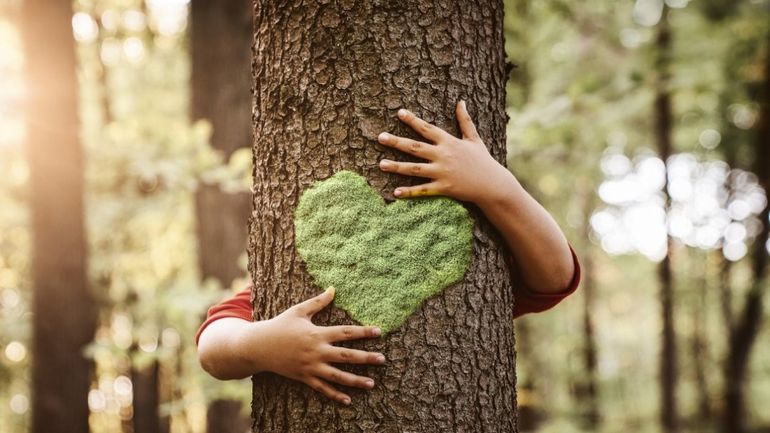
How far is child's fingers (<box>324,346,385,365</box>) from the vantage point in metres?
1.46

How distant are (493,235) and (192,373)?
3.18m

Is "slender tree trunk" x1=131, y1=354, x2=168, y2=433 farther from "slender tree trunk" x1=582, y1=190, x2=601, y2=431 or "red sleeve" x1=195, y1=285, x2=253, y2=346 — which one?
"red sleeve" x1=195, y1=285, x2=253, y2=346

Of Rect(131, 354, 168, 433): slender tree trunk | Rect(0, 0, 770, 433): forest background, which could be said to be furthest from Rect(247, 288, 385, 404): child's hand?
Rect(131, 354, 168, 433): slender tree trunk

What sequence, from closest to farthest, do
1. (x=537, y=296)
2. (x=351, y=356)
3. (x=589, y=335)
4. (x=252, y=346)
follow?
1. (x=351, y=356)
2. (x=252, y=346)
3. (x=537, y=296)
4. (x=589, y=335)

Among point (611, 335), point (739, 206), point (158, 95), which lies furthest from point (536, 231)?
point (611, 335)

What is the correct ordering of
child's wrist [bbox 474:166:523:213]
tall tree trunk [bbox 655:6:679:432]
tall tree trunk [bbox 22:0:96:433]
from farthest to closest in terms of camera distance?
tall tree trunk [bbox 655:6:679:432], tall tree trunk [bbox 22:0:96:433], child's wrist [bbox 474:166:523:213]

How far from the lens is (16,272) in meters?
12.0

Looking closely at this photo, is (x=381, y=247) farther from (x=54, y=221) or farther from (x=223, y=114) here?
(x=54, y=221)

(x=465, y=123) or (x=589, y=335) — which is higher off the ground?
(x=465, y=123)

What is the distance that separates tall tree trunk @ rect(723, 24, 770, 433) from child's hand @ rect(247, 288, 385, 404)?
31.0 ft

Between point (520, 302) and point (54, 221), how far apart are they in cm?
587

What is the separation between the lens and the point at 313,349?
1481 mm

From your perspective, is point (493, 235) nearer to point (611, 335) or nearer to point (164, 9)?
point (164, 9)

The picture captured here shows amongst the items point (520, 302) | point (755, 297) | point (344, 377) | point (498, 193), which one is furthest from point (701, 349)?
point (344, 377)
